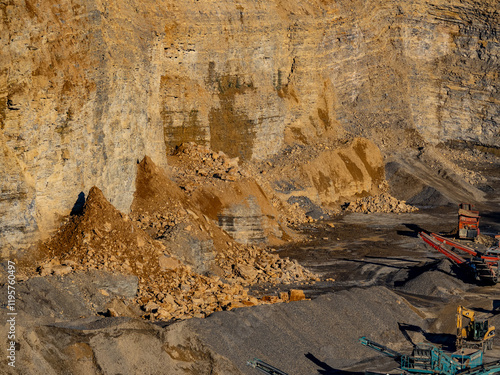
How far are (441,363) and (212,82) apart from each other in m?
25.9

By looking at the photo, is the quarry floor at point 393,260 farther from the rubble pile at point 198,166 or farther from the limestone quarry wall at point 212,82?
the limestone quarry wall at point 212,82

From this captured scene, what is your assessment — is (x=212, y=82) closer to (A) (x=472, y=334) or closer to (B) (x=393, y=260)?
(B) (x=393, y=260)

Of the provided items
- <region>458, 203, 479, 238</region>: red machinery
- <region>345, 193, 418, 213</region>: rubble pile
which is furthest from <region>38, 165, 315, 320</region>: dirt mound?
<region>345, 193, 418, 213</region>: rubble pile

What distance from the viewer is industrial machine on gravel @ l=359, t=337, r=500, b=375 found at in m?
21.4

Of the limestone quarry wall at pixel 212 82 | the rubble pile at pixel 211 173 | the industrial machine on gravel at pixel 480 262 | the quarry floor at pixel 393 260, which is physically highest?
the limestone quarry wall at pixel 212 82

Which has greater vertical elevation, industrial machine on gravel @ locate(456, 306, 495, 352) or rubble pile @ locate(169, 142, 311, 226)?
rubble pile @ locate(169, 142, 311, 226)

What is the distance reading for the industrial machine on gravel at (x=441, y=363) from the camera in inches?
842

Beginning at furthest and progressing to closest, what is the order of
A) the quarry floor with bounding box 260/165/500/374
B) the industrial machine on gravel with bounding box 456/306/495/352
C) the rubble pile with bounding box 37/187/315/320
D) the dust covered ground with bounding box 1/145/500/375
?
the quarry floor with bounding box 260/165/500/374, the rubble pile with bounding box 37/187/315/320, the industrial machine on gravel with bounding box 456/306/495/352, the dust covered ground with bounding box 1/145/500/375

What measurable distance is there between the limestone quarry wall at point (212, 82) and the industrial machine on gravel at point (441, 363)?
40.4 feet

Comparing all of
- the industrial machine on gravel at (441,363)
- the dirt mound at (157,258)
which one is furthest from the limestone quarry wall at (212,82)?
the industrial machine on gravel at (441,363)

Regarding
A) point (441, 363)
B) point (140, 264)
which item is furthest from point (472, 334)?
point (140, 264)

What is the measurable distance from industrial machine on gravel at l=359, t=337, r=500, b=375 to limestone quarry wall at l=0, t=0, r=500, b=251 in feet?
40.4

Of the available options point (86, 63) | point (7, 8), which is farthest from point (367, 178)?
point (7, 8)

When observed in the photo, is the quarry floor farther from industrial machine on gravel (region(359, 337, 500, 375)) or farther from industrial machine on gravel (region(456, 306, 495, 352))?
industrial machine on gravel (region(359, 337, 500, 375))
